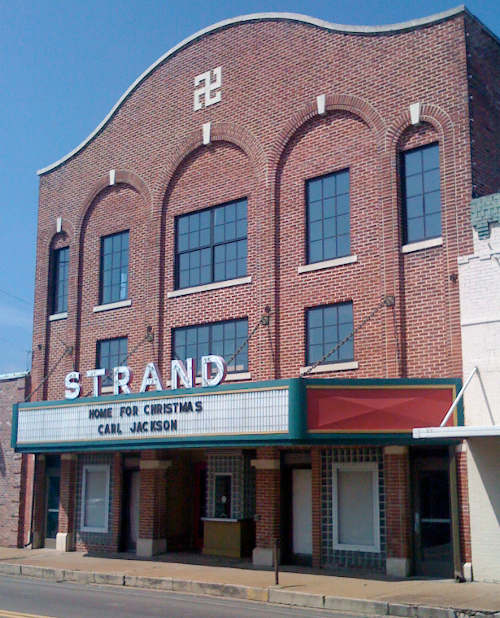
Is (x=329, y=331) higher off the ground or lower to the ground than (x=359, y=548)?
higher

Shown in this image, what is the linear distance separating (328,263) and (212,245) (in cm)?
437

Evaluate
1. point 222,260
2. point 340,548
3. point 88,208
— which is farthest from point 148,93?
point 340,548

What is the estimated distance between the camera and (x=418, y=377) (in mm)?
19031

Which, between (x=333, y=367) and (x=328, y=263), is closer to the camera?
(x=333, y=367)

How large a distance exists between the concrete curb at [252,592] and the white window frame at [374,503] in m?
3.34

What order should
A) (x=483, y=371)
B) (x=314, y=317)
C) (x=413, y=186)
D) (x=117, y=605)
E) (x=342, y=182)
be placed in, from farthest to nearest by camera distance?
(x=314, y=317) < (x=342, y=182) < (x=413, y=186) < (x=483, y=371) < (x=117, y=605)

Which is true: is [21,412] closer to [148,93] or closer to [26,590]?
[26,590]

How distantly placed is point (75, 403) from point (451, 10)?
14.1 m

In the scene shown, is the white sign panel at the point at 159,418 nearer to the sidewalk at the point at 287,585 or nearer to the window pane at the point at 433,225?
the sidewalk at the point at 287,585

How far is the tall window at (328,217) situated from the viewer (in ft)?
69.7

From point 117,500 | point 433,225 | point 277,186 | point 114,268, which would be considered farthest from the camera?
point 114,268

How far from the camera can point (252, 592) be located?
1730 centimetres

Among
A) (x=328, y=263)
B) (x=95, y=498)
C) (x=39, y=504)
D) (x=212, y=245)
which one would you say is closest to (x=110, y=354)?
(x=95, y=498)

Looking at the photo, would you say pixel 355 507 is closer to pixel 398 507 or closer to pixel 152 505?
pixel 398 507
